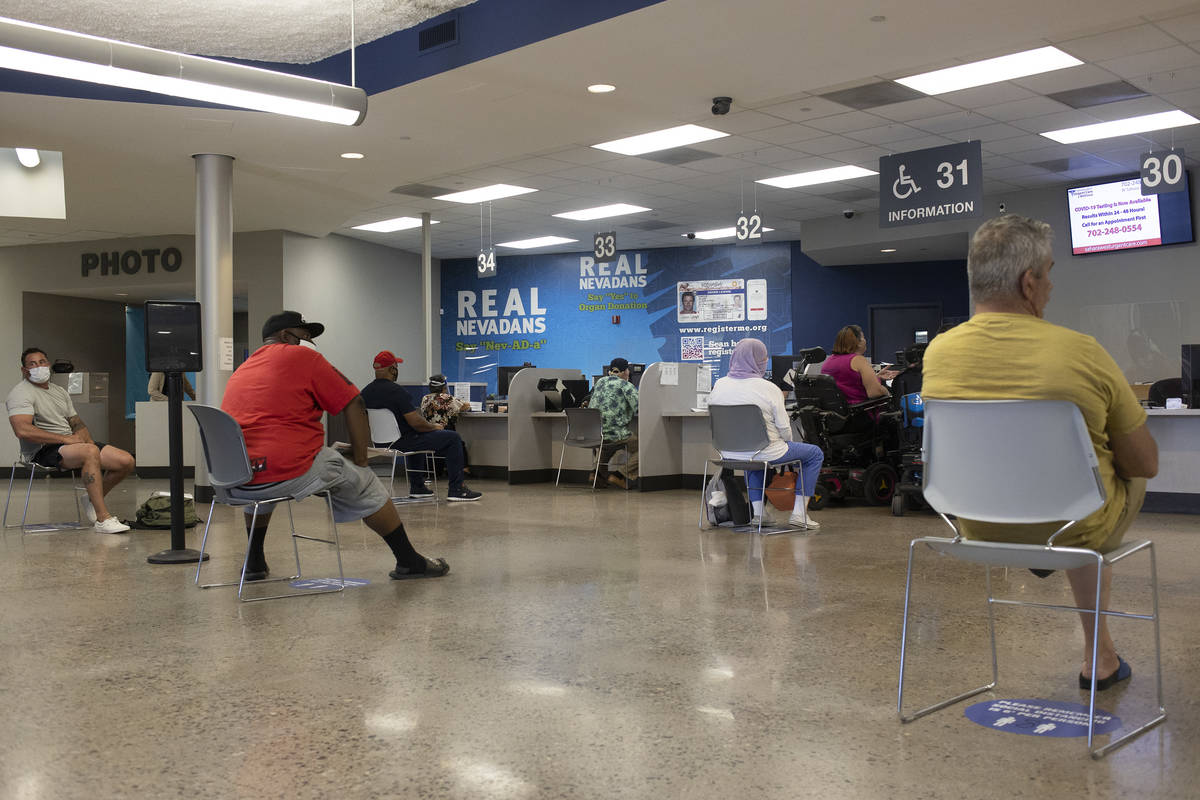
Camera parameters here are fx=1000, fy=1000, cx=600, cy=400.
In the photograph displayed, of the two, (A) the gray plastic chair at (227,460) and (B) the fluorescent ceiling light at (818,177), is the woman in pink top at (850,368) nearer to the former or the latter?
(B) the fluorescent ceiling light at (818,177)

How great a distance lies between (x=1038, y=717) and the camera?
260cm

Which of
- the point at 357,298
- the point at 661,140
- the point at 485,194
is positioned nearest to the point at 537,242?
the point at 357,298

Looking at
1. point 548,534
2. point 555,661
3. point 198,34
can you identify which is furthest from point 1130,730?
point 198,34

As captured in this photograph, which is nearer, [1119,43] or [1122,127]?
[1119,43]

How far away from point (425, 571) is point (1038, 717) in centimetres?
293

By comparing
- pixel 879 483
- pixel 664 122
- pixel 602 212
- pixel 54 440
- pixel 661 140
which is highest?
pixel 661 140

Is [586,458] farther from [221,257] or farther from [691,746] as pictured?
[691,746]

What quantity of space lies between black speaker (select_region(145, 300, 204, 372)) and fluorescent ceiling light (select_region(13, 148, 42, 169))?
13.3 feet

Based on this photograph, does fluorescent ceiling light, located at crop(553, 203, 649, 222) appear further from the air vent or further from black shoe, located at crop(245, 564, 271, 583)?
black shoe, located at crop(245, 564, 271, 583)

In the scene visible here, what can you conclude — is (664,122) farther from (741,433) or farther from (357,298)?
(357,298)

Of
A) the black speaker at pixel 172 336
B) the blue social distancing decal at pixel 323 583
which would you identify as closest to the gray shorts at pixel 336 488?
the blue social distancing decal at pixel 323 583

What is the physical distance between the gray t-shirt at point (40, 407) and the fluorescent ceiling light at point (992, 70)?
6.39m

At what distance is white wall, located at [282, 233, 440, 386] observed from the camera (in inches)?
482

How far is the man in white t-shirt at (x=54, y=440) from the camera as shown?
21.6 feet
